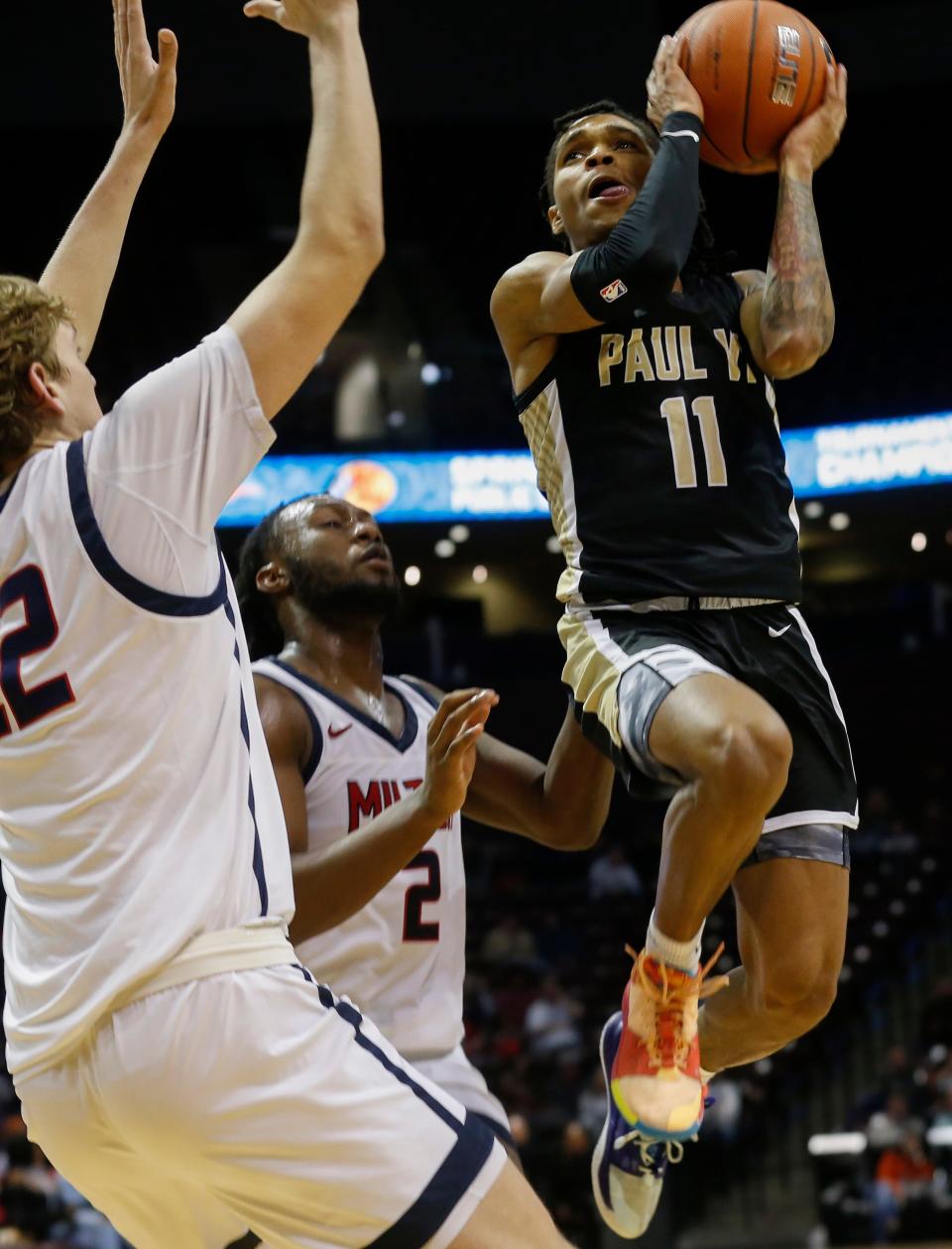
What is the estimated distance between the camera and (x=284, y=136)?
1977cm

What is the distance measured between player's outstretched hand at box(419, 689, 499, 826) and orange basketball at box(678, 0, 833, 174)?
166 centimetres

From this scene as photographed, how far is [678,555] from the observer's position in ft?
13.4

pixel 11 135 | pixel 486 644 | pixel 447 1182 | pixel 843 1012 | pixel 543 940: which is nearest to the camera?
pixel 447 1182

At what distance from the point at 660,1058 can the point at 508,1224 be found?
49.5 inches

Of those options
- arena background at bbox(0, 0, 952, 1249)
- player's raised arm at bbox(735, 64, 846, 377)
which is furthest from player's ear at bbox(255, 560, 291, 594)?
arena background at bbox(0, 0, 952, 1249)

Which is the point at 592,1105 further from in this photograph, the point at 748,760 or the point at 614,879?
the point at 748,760

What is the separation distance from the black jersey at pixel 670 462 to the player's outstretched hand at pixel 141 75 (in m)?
1.19

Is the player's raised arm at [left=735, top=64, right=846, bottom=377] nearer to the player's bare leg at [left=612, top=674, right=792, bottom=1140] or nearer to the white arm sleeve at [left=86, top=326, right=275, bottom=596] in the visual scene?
the player's bare leg at [left=612, top=674, right=792, bottom=1140]

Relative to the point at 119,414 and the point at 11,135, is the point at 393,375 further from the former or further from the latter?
the point at 119,414

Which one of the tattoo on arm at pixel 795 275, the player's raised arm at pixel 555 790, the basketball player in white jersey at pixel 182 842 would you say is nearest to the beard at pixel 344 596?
the player's raised arm at pixel 555 790

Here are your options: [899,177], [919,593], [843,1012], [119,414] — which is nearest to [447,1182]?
[119,414]

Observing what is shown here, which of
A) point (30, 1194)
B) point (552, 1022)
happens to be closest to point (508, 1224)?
point (30, 1194)

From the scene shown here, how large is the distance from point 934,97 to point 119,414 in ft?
62.5

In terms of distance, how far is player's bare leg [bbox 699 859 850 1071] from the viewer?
4.02 m
